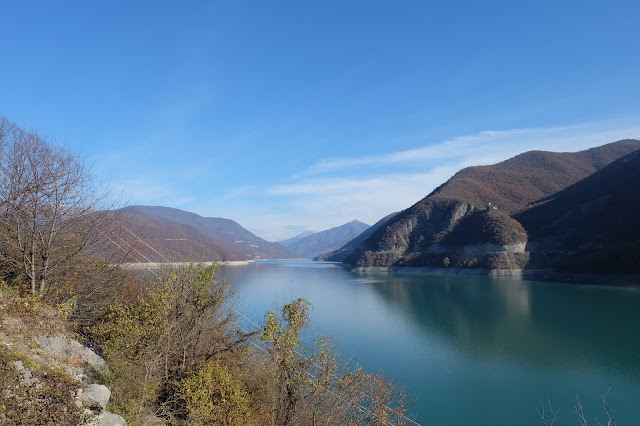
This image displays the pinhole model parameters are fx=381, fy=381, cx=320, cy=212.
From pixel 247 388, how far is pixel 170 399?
194 cm

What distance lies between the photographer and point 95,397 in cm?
638

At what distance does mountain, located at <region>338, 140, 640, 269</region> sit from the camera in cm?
8344

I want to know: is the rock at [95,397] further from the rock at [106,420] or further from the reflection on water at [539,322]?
the reflection on water at [539,322]

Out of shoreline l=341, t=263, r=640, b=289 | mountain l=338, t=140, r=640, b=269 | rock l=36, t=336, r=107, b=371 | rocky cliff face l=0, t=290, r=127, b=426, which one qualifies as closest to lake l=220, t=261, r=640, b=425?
rock l=36, t=336, r=107, b=371

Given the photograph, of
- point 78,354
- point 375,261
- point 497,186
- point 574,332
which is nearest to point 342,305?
point 574,332

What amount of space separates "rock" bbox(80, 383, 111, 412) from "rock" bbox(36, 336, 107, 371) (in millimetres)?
1579

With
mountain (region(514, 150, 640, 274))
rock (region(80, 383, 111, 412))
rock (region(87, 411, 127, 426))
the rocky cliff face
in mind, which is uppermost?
mountain (region(514, 150, 640, 274))

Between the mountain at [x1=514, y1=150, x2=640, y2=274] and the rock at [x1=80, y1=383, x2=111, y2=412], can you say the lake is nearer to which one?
the rock at [x1=80, y1=383, x2=111, y2=412]

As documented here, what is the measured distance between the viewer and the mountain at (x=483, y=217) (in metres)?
83.4

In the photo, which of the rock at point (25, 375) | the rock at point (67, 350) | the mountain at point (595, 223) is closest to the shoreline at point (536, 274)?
the mountain at point (595, 223)

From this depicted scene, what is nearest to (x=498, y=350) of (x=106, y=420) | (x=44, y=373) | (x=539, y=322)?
(x=539, y=322)

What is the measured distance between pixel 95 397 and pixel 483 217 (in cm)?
9812

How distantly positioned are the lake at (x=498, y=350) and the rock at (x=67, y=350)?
6.27m

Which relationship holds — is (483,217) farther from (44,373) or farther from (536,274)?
(44,373)
